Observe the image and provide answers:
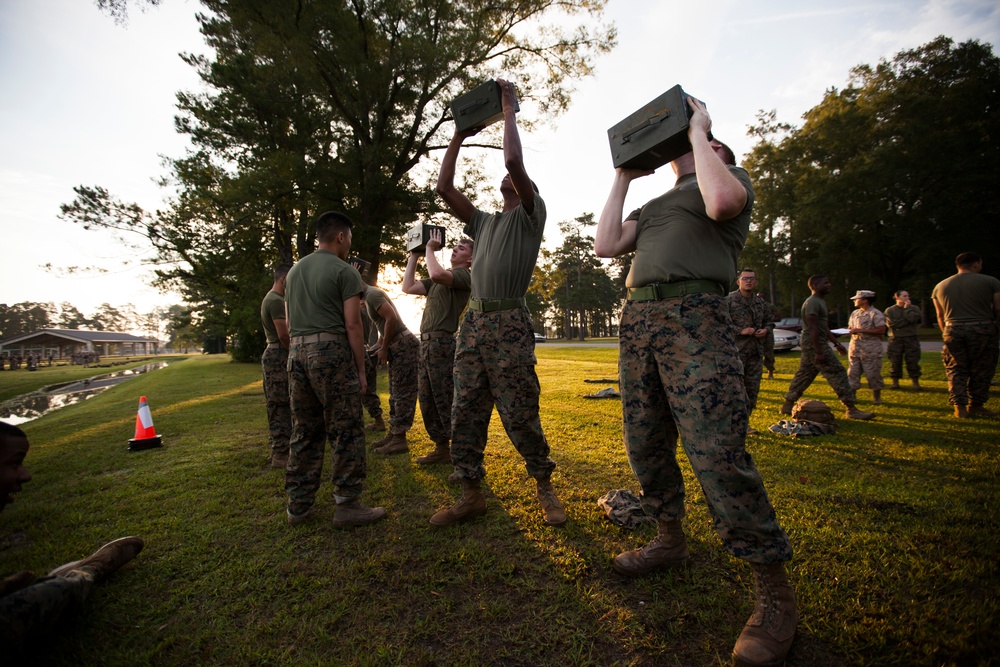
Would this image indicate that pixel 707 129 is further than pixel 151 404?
No

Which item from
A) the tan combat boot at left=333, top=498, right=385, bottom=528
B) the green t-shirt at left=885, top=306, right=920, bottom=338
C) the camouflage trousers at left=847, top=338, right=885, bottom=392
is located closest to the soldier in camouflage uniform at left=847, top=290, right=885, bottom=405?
the camouflage trousers at left=847, top=338, right=885, bottom=392

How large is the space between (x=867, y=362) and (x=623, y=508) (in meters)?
7.52

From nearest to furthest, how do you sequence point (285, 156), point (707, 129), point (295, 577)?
point (707, 129)
point (295, 577)
point (285, 156)

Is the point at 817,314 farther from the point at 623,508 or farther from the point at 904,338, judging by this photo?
the point at 623,508

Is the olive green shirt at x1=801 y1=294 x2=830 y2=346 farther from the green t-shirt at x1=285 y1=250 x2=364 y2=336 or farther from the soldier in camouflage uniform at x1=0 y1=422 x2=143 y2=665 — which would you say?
the soldier in camouflage uniform at x1=0 y1=422 x2=143 y2=665

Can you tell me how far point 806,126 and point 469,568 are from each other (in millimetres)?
38368

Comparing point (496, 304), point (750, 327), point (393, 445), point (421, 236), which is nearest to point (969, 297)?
point (750, 327)

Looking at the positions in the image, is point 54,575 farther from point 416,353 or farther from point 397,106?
point 397,106

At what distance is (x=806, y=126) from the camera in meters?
29.4

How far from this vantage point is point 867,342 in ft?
25.9

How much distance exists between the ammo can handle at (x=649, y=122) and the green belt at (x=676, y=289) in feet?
2.77

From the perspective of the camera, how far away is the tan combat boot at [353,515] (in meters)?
3.18

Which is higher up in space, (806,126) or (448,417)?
(806,126)

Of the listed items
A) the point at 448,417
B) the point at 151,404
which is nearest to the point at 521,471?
the point at 448,417
